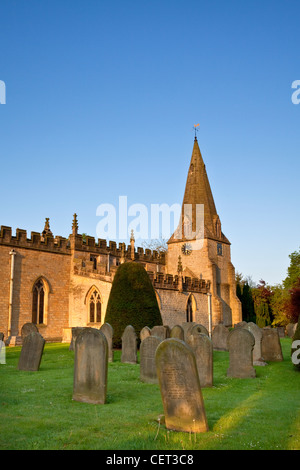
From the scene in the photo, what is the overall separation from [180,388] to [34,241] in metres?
23.7

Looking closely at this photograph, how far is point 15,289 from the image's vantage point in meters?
27.1

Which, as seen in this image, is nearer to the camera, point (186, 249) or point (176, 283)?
point (176, 283)

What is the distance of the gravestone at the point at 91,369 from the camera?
8.41 meters

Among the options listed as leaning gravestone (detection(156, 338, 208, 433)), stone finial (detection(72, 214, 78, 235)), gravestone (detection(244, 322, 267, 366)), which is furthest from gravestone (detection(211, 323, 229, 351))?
leaning gravestone (detection(156, 338, 208, 433))

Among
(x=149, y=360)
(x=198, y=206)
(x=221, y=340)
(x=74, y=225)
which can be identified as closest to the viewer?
(x=149, y=360)

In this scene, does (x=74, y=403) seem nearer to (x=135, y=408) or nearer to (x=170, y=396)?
(x=135, y=408)

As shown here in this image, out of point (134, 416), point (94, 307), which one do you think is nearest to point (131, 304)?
point (94, 307)

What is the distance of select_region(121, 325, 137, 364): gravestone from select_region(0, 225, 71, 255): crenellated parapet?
14.6 m

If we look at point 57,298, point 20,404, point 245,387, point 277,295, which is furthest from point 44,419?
point 277,295

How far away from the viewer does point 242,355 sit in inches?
493

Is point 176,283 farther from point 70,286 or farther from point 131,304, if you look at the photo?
point 131,304

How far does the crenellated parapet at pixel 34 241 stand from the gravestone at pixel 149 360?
18166 mm

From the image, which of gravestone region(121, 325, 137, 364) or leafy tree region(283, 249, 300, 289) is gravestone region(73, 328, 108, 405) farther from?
leafy tree region(283, 249, 300, 289)

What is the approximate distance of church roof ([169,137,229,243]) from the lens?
149 feet
